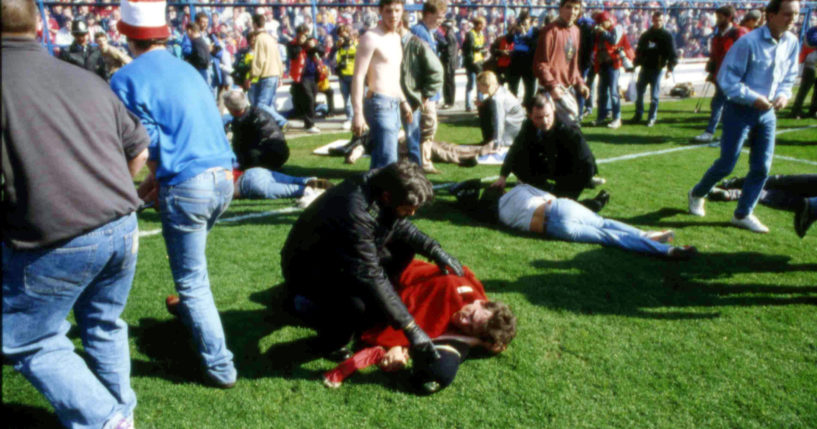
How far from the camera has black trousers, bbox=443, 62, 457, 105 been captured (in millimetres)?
12516

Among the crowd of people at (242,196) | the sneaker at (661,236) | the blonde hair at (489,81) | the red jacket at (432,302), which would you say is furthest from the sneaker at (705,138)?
the red jacket at (432,302)

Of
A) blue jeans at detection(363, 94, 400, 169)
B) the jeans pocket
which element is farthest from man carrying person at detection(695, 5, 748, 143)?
the jeans pocket

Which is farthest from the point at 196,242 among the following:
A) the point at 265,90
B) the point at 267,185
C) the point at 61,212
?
the point at 265,90

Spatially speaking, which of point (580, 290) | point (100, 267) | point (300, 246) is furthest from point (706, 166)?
point (100, 267)

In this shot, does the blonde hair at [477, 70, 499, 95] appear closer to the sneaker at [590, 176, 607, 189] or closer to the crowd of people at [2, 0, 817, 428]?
Answer: the crowd of people at [2, 0, 817, 428]

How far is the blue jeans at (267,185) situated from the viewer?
20.5 feet

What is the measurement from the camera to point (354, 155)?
26.7ft

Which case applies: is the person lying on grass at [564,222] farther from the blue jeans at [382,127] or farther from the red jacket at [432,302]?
the red jacket at [432,302]

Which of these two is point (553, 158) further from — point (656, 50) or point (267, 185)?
point (656, 50)

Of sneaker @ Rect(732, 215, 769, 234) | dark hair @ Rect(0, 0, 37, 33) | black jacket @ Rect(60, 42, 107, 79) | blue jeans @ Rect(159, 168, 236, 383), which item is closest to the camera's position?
dark hair @ Rect(0, 0, 37, 33)

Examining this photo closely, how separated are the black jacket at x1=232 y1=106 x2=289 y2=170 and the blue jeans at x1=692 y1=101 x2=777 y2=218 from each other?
4.48 meters

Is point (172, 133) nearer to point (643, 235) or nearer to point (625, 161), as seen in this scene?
point (643, 235)

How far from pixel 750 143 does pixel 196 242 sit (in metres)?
4.66

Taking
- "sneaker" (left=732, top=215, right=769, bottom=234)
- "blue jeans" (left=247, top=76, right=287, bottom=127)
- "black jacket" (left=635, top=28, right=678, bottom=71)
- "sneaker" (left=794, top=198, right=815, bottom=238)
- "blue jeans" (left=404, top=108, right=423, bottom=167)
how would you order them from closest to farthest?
A: "sneaker" (left=794, top=198, right=815, bottom=238), "sneaker" (left=732, top=215, right=769, bottom=234), "blue jeans" (left=404, top=108, right=423, bottom=167), "blue jeans" (left=247, top=76, right=287, bottom=127), "black jacket" (left=635, top=28, right=678, bottom=71)
